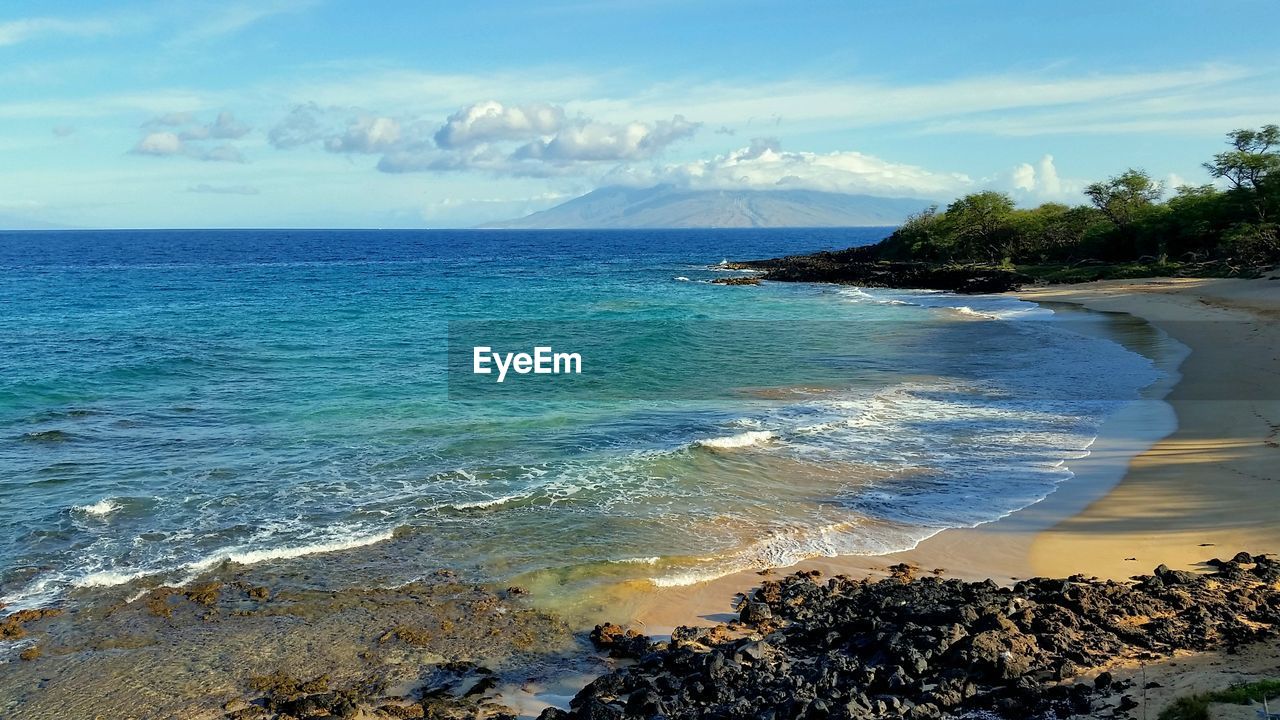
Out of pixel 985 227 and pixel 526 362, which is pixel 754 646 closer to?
pixel 526 362

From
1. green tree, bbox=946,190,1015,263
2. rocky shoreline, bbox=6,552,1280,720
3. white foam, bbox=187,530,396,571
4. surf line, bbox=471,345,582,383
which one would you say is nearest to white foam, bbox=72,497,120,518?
white foam, bbox=187,530,396,571

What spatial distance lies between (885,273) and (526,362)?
47008 millimetres

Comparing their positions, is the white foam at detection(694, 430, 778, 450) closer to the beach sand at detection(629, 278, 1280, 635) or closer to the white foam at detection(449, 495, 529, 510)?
the white foam at detection(449, 495, 529, 510)

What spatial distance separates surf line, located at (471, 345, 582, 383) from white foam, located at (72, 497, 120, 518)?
1440cm

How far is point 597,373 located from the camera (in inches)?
1220

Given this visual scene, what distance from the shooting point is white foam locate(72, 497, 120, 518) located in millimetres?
15625

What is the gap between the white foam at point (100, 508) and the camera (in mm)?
15625

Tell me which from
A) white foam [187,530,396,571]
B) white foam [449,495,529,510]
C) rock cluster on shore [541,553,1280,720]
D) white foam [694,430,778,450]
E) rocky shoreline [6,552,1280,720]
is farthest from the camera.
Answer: white foam [694,430,778,450]

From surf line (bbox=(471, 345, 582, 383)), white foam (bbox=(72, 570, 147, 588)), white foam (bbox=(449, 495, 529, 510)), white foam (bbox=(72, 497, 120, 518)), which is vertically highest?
surf line (bbox=(471, 345, 582, 383))

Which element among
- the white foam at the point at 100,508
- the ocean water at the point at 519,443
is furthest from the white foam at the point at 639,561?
the white foam at the point at 100,508

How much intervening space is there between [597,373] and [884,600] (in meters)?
20.8

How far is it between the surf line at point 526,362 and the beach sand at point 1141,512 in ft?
59.4

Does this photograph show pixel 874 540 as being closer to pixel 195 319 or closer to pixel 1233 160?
pixel 195 319

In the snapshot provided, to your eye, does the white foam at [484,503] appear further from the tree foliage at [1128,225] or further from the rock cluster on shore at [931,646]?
the tree foliage at [1128,225]
